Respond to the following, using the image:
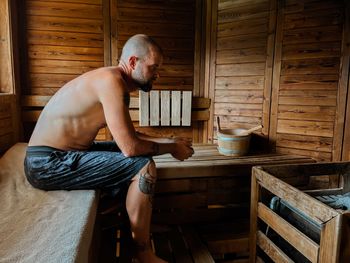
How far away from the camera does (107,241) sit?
1840 millimetres

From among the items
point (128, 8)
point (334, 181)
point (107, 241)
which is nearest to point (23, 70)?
point (128, 8)

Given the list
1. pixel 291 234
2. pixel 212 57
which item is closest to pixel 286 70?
pixel 212 57

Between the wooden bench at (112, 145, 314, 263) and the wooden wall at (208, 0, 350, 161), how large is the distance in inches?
26.6

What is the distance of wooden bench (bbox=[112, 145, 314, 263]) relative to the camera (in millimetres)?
2035

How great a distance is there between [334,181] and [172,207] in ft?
5.16

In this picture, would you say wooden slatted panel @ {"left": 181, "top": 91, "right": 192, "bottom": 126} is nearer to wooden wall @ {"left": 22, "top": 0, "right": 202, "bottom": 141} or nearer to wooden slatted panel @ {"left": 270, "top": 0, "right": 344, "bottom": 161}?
wooden wall @ {"left": 22, "top": 0, "right": 202, "bottom": 141}

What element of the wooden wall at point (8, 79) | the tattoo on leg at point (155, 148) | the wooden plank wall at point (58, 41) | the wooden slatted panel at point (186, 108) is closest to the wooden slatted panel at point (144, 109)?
the wooden slatted panel at point (186, 108)

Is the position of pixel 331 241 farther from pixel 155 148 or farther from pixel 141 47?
pixel 141 47

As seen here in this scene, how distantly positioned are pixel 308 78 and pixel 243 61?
68 cm

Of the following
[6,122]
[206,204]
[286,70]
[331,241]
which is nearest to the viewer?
[331,241]

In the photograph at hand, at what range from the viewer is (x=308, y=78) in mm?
2611

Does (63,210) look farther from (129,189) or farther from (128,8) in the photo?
(128,8)

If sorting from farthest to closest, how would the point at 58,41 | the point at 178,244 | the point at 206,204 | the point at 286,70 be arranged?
1. the point at 58,41
2. the point at 286,70
3. the point at 206,204
4. the point at 178,244

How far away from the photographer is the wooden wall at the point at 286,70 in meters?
2.49
